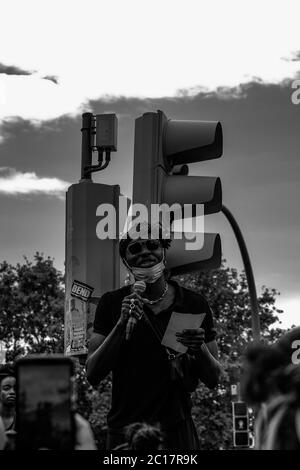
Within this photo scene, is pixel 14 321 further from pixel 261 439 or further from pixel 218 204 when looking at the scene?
pixel 261 439

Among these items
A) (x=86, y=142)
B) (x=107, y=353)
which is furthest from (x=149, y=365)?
(x=86, y=142)

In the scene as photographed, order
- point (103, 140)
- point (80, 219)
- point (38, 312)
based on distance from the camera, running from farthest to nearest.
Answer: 1. point (38, 312)
2. point (103, 140)
3. point (80, 219)

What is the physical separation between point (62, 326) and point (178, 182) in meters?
42.2

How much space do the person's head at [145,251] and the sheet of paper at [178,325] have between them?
0.30 m

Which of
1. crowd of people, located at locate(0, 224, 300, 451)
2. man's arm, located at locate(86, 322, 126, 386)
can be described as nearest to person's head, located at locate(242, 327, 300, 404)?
crowd of people, located at locate(0, 224, 300, 451)

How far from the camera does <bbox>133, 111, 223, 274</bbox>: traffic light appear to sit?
213 inches

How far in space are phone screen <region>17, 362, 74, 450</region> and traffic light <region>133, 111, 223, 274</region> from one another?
393 cm

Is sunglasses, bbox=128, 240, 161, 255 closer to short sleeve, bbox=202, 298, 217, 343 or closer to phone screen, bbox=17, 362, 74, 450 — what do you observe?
short sleeve, bbox=202, 298, 217, 343

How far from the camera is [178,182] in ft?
18.0

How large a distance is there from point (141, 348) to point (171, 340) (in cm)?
14

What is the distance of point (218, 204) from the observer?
5516 millimetres

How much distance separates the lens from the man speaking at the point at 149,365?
3602 mm
